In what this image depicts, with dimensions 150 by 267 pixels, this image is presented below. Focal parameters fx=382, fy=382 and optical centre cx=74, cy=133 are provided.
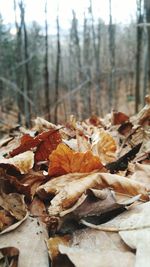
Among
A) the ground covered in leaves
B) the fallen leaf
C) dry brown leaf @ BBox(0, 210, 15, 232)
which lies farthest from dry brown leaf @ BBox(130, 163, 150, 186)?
the fallen leaf

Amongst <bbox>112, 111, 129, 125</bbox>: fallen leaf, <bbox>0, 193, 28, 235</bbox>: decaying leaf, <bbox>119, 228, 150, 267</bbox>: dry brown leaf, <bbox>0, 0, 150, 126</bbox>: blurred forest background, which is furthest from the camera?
<bbox>0, 0, 150, 126</bbox>: blurred forest background

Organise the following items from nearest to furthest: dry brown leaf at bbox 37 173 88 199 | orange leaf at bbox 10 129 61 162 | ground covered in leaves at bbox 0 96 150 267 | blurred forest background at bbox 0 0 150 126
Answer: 1. ground covered in leaves at bbox 0 96 150 267
2. dry brown leaf at bbox 37 173 88 199
3. orange leaf at bbox 10 129 61 162
4. blurred forest background at bbox 0 0 150 126

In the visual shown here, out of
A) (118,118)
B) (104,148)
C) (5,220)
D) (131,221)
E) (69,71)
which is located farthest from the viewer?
(69,71)

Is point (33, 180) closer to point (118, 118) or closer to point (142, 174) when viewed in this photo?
point (142, 174)

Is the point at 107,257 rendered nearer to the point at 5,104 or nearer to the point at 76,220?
the point at 76,220

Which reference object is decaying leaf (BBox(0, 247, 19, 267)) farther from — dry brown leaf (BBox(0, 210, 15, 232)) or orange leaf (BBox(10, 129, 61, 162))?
orange leaf (BBox(10, 129, 61, 162))

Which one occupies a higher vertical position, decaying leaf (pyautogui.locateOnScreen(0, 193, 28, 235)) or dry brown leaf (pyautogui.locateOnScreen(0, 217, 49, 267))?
decaying leaf (pyautogui.locateOnScreen(0, 193, 28, 235))

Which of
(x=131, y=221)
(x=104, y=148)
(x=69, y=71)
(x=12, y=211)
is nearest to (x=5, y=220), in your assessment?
(x=12, y=211)

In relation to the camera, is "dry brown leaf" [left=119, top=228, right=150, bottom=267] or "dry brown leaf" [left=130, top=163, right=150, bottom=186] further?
"dry brown leaf" [left=130, top=163, right=150, bottom=186]
